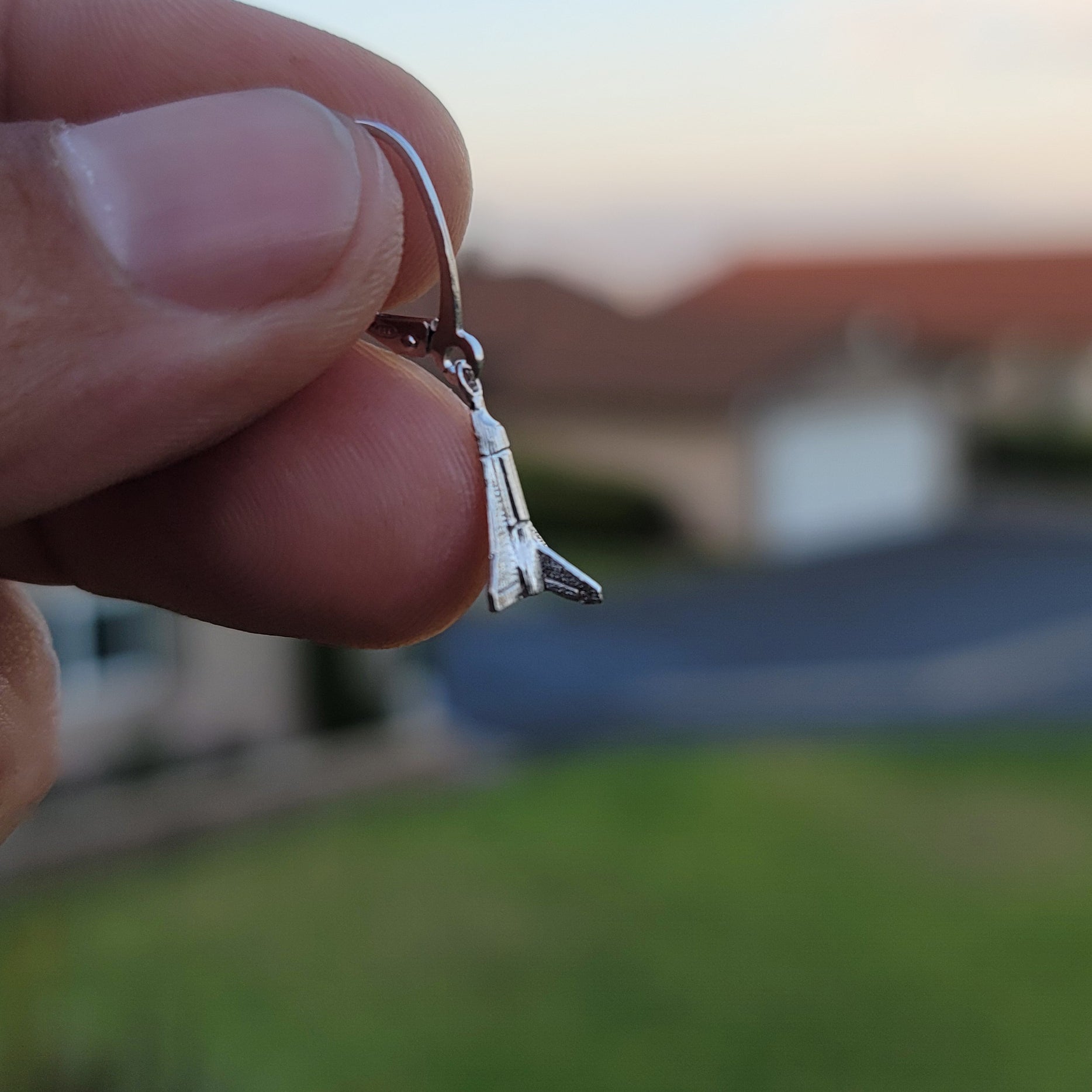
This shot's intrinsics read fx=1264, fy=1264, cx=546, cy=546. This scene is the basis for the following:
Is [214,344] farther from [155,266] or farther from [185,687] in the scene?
[185,687]

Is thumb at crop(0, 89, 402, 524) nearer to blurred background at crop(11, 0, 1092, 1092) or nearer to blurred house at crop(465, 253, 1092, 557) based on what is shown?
blurred background at crop(11, 0, 1092, 1092)

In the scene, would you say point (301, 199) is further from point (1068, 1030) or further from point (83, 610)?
point (83, 610)

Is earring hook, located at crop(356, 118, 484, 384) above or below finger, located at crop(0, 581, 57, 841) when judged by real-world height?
above

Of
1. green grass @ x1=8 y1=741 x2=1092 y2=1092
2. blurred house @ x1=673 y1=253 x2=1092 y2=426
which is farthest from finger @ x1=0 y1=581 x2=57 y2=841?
blurred house @ x1=673 y1=253 x2=1092 y2=426

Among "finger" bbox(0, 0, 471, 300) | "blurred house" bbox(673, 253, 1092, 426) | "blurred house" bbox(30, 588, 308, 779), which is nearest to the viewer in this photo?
"finger" bbox(0, 0, 471, 300)

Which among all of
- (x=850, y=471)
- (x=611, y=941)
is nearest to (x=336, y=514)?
(x=611, y=941)

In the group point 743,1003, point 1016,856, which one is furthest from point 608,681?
point 743,1003
